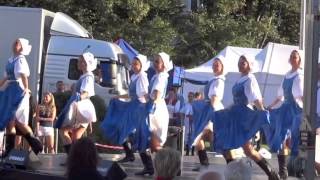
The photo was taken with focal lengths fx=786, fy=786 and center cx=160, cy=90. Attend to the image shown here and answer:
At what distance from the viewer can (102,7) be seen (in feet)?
84.5

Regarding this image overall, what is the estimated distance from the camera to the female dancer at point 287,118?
10.0 metres

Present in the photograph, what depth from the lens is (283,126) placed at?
33.5 ft

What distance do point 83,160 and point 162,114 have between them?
4.77m

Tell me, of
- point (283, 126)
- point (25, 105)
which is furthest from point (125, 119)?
point (283, 126)

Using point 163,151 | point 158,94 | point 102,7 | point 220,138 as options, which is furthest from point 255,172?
point 102,7

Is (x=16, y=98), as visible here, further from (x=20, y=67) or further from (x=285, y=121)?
(x=285, y=121)

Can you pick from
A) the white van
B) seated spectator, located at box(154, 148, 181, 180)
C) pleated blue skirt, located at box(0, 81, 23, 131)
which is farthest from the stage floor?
the white van

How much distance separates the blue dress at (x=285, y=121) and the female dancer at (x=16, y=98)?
3169 mm

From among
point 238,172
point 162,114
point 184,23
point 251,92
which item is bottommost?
point 238,172

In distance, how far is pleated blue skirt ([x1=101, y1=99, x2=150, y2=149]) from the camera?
10.2m

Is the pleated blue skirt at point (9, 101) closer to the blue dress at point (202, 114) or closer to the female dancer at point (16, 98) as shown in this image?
the female dancer at point (16, 98)

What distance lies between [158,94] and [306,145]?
3710 millimetres

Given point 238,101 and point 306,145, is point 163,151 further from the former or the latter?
point 238,101

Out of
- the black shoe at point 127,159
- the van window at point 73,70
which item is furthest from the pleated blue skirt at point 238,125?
the van window at point 73,70
